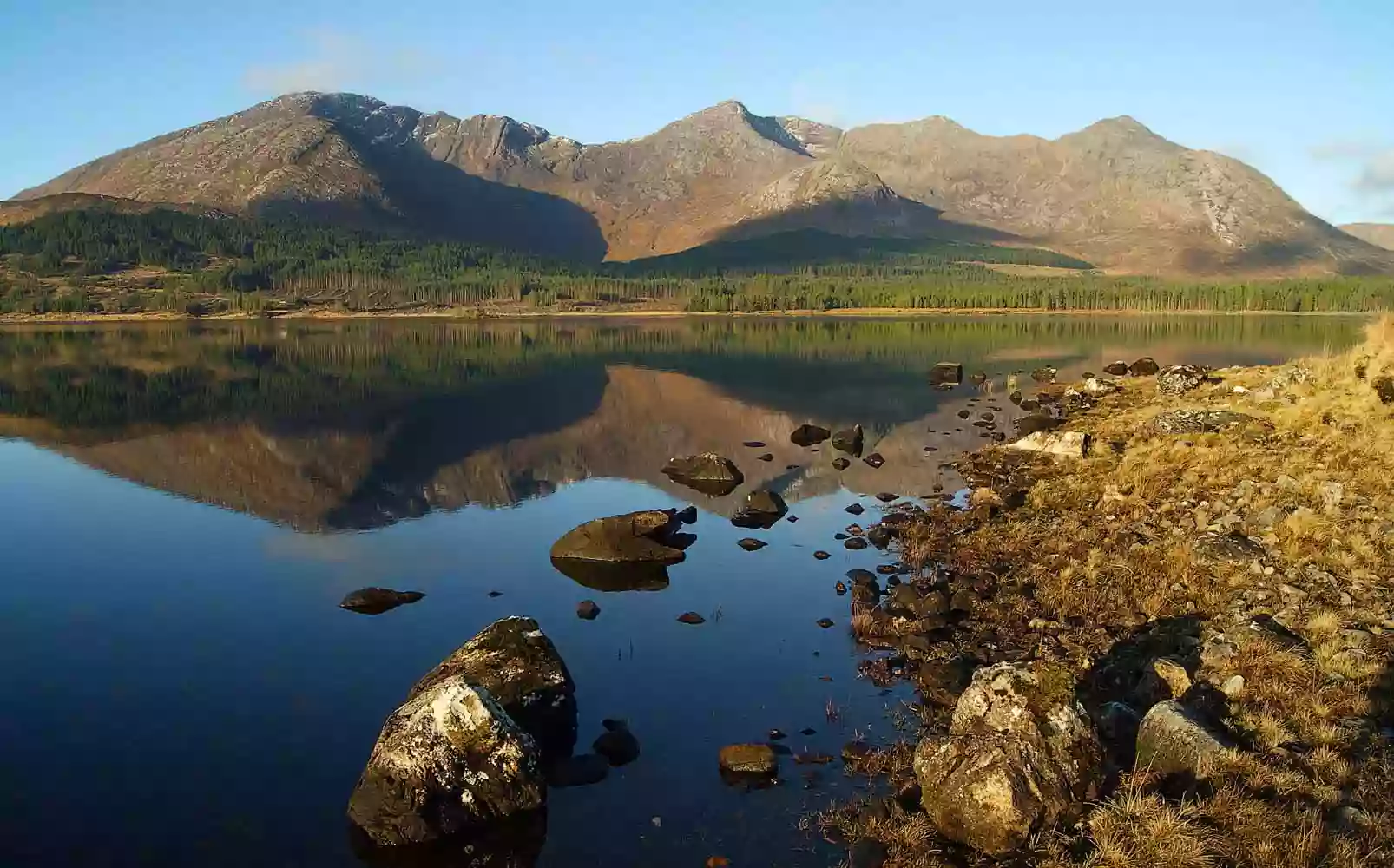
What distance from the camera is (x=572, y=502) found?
40219 millimetres

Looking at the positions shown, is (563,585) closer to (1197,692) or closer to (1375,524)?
(1197,692)

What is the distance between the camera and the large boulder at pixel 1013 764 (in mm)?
12727

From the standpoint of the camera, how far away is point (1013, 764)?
42.5 ft

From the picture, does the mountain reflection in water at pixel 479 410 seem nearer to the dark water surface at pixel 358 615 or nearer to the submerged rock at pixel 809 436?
the dark water surface at pixel 358 615

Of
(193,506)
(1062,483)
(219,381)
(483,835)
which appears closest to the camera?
(483,835)

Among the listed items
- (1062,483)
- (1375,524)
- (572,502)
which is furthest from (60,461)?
(1375,524)

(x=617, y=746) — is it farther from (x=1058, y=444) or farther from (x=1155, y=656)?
(x=1058, y=444)

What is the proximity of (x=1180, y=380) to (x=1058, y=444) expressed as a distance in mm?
27968

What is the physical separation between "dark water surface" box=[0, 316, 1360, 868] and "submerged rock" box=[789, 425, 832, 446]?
219 centimetres

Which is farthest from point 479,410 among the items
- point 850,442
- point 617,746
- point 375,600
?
point 617,746

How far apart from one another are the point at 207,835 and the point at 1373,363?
4256 cm

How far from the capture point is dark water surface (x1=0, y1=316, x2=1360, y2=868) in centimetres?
1516

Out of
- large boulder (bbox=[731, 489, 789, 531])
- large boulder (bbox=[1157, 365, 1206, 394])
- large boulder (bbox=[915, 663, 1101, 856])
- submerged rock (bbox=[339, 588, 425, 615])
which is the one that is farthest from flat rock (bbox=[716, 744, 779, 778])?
large boulder (bbox=[1157, 365, 1206, 394])

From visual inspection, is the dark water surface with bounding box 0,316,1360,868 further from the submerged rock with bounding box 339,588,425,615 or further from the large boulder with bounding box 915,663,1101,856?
the large boulder with bounding box 915,663,1101,856
